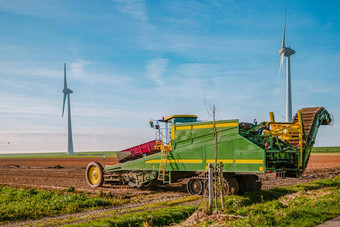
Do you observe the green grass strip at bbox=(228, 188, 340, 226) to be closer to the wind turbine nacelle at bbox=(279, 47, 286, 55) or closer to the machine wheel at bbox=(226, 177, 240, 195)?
the machine wheel at bbox=(226, 177, 240, 195)

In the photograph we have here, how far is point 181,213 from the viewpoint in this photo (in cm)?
1066

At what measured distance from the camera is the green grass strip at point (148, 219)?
9578mm

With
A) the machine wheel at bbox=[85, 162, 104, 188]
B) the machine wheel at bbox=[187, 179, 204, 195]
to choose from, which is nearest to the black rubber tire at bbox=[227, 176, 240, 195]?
the machine wheel at bbox=[187, 179, 204, 195]

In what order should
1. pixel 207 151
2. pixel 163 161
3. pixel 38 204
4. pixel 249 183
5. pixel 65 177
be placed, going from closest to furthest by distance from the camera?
1. pixel 38 204
2. pixel 207 151
3. pixel 249 183
4. pixel 163 161
5. pixel 65 177

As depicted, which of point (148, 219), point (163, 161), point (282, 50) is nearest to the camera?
point (148, 219)

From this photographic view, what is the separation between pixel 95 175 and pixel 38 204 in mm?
6549

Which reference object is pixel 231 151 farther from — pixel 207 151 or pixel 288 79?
pixel 288 79

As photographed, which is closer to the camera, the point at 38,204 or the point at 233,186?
the point at 38,204

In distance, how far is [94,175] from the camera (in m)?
19.7

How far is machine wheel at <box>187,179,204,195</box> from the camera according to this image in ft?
49.4

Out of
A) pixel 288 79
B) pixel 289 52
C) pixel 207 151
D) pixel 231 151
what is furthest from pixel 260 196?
pixel 289 52

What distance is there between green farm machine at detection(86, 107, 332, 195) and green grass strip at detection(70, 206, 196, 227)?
3927mm

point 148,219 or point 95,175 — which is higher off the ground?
point 95,175

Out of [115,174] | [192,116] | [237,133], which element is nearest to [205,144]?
[237,133]
